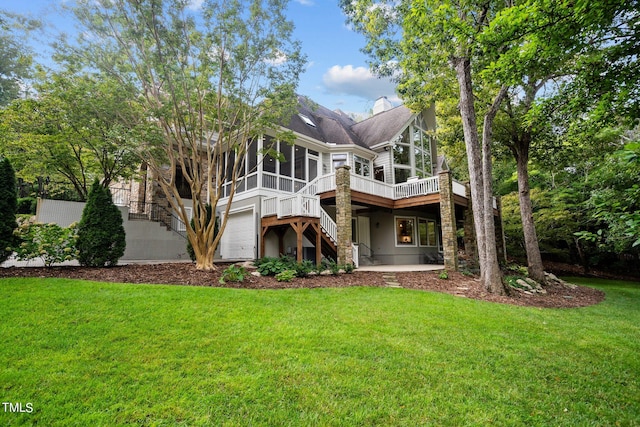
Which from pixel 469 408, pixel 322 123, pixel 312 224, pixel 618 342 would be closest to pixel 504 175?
pixel 322 123

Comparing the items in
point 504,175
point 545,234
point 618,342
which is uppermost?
point 504,175

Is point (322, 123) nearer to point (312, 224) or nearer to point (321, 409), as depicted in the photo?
point (312, 224)

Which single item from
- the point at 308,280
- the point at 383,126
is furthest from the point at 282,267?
the point at 383,126

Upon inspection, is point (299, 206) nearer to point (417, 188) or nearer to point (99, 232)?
point (99, 232)

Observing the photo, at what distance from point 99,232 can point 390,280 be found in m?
7.96

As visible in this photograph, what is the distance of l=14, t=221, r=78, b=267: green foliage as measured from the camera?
6675 millimetres

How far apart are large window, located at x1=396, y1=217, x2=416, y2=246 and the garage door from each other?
7573 millimetres

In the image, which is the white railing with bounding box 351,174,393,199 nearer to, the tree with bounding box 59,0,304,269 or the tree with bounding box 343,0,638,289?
the tree with bounding box 343,0,638,289

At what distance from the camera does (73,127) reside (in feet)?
30.5

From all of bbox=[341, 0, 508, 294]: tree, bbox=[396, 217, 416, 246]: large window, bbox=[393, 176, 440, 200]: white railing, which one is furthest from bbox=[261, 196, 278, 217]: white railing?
bbox=[396, 217, 416, 246]: large window

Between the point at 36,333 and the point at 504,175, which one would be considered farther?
the point at 504,175

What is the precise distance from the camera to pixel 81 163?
37.8ft

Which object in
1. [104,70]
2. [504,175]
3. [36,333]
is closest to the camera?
[36,333]

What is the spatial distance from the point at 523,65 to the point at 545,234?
14.2m
